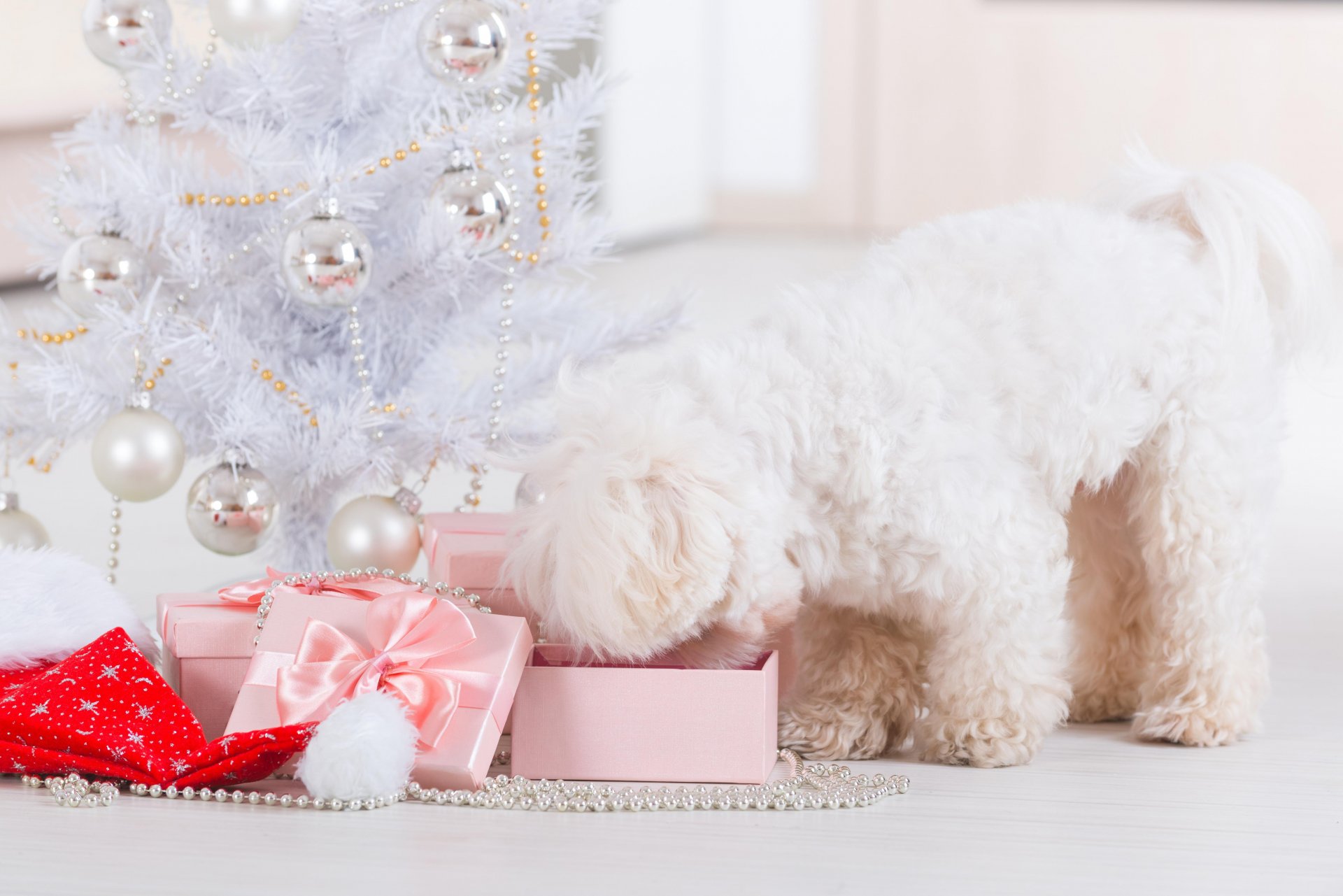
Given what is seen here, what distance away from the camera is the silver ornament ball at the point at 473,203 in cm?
183

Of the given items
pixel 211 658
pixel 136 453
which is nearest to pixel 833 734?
pixel 211 658

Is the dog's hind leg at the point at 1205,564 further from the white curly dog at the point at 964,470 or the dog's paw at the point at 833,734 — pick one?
the dog's paw at the point at 833,734

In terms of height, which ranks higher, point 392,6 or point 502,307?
point 392,6

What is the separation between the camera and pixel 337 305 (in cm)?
183

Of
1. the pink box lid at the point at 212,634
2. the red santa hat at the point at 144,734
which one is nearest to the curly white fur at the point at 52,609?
the red santa hat at the point at 144,734

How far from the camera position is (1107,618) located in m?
1.68

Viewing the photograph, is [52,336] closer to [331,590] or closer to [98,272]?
[98,272]

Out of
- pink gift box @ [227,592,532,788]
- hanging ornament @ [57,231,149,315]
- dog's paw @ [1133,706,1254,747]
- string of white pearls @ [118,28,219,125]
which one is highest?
string of white pearls @ [118,28,219,125]

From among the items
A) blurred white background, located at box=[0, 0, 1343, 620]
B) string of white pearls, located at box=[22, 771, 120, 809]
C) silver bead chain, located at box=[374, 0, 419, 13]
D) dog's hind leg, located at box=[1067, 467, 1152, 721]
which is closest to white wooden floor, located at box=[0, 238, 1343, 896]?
string of white pearls, located at box=[22, 771, 120, 809]

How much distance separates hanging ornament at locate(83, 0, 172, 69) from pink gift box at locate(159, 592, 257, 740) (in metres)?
0.78

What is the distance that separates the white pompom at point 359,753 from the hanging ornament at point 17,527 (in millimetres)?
769

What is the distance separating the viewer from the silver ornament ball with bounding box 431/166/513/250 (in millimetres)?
1829

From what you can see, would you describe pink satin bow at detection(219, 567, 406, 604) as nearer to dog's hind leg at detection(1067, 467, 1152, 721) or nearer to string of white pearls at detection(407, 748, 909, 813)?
string of white pearls at detection(407, 748, 909, 813)

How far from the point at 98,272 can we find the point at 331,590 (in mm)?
621
